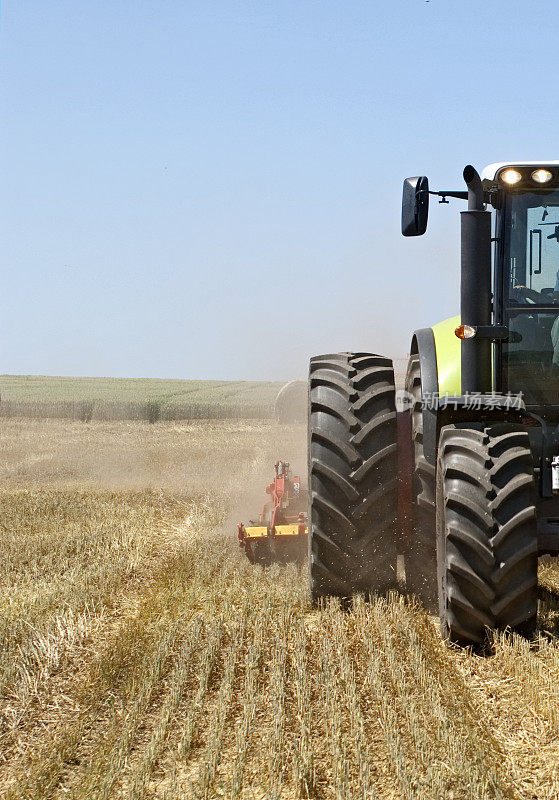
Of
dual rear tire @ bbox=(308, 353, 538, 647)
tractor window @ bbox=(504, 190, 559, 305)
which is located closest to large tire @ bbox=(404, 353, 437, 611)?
dual rear tire @ bbox=(308, 353, 538, 647)

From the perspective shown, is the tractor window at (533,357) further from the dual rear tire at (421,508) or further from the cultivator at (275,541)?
the cultivator at (275,541)

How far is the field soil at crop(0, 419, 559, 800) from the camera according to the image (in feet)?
10.6

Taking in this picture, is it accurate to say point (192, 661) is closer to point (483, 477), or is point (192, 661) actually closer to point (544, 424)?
point (483, 477)

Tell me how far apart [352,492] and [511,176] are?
2025 mm

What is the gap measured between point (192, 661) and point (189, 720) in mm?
878

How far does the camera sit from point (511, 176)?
502 cm

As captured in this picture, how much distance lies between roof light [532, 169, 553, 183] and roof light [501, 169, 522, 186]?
88mm

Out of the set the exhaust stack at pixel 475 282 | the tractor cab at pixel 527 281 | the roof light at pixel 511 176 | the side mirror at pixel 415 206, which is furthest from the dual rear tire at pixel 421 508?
the roof light at pixel 511 176

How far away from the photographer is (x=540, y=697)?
3.88 meters

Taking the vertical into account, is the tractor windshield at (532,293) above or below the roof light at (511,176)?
below

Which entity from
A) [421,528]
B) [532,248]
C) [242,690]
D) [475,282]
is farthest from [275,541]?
[532,248]

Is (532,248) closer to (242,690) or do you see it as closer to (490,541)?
(490,541)

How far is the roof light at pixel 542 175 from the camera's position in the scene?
498cm

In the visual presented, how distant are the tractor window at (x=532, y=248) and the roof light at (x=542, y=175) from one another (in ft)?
0.31
